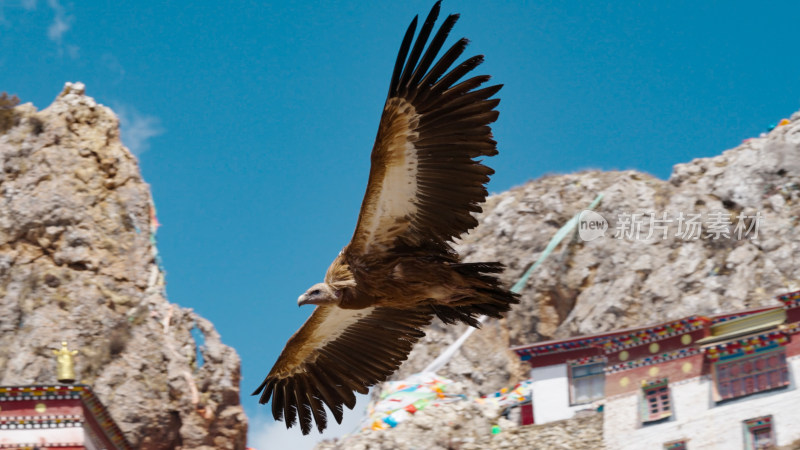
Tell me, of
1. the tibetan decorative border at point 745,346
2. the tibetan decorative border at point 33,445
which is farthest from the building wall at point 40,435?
the tibetan decorative border at point 745,346

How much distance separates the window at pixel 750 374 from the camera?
1064 inches

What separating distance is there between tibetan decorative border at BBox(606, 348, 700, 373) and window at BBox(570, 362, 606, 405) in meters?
0.33

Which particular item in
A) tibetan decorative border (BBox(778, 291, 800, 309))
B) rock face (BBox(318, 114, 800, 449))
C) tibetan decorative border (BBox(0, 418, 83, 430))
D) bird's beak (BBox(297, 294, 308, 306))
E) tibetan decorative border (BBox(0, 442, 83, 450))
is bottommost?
bird's beak (BBox(297, 294, 308, 306))

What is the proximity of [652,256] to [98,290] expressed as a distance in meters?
19.6

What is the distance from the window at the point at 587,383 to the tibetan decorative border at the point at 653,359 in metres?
0.33

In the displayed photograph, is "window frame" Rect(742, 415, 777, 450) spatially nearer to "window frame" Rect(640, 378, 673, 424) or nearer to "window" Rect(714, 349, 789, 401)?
"window" Rect(714, 349, 789, 401)

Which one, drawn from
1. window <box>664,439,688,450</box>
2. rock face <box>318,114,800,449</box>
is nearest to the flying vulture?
window <box>664,439,688,450</box>

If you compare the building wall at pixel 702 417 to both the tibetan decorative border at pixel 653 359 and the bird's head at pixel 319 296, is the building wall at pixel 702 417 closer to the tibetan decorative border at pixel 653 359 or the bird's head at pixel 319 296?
the tibetan decorative border at pixel 653 359

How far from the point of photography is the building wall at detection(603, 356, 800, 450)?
26.4 meters

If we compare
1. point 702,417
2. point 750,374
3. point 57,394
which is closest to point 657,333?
point 702,417

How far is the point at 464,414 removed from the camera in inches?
1256

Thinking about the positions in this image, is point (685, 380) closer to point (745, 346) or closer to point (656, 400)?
point (656, 400)

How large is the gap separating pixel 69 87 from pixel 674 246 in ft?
72.5

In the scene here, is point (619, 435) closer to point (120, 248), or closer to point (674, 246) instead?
point (674, 246)
